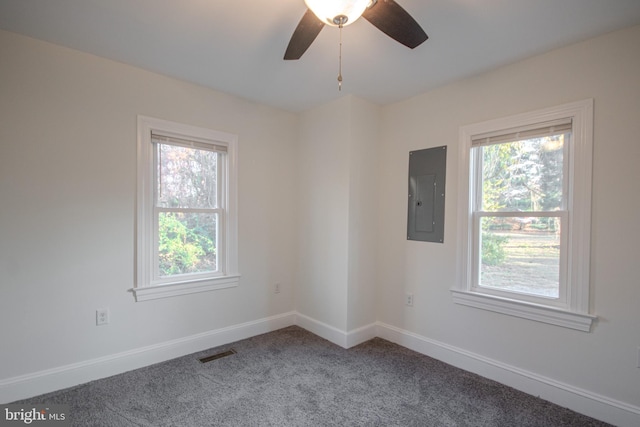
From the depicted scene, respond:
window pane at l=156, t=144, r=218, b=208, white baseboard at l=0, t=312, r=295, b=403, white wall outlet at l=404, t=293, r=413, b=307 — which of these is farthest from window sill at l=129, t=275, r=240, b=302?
white wall outlet at l=404, t=293, r=413, b=307

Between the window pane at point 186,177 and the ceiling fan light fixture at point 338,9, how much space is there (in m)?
1.94

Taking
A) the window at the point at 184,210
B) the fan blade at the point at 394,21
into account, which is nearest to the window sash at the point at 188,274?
the window at the point at 184,210

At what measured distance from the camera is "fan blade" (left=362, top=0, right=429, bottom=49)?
1420 mm

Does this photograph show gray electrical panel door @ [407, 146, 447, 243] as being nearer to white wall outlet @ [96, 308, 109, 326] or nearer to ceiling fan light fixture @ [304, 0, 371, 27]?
ceiling fan light fixture @ [304, 0, 371, 27]

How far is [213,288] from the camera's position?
299 centimetres

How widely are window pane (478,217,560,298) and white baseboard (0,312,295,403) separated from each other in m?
2.32

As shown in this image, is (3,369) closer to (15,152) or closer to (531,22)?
(15,152)

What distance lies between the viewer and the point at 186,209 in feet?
9.40

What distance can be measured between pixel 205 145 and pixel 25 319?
186 centimetres

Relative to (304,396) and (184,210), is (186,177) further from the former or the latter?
(304,396)

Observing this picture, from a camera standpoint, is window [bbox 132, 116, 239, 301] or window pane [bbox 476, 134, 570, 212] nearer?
window pane [bbox 476, 134, 570, 212]

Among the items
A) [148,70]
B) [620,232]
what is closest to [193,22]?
[148,70]

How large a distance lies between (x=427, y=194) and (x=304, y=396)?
6.61 feet

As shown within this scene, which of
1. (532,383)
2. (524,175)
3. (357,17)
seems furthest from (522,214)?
(357,17)
